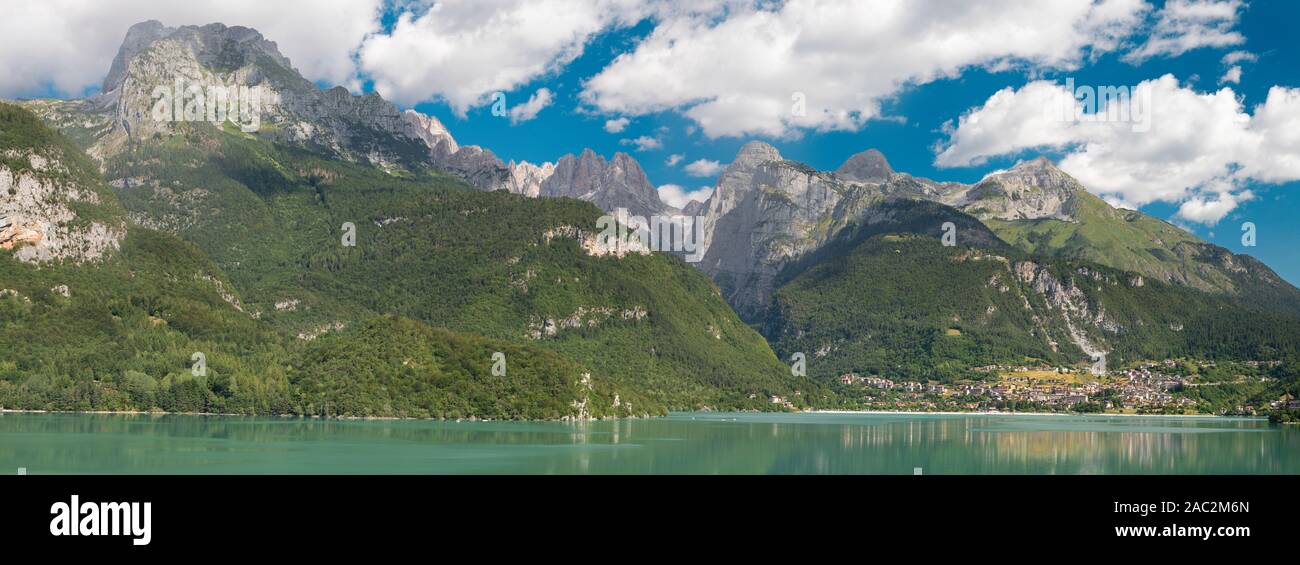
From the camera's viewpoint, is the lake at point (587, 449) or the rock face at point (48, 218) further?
the rock face at point (48, 218)

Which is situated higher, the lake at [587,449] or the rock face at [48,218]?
the rock face at [48,218]

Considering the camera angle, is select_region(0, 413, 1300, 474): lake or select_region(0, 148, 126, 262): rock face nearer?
select_region(0, 413, 1300, 474): lake

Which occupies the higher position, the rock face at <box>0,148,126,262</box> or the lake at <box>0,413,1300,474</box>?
the rock face at <box>0,148,126,262</box>

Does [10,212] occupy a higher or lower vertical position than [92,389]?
higher

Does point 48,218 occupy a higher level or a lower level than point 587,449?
higher

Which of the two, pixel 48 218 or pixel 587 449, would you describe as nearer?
pixel 587 449
